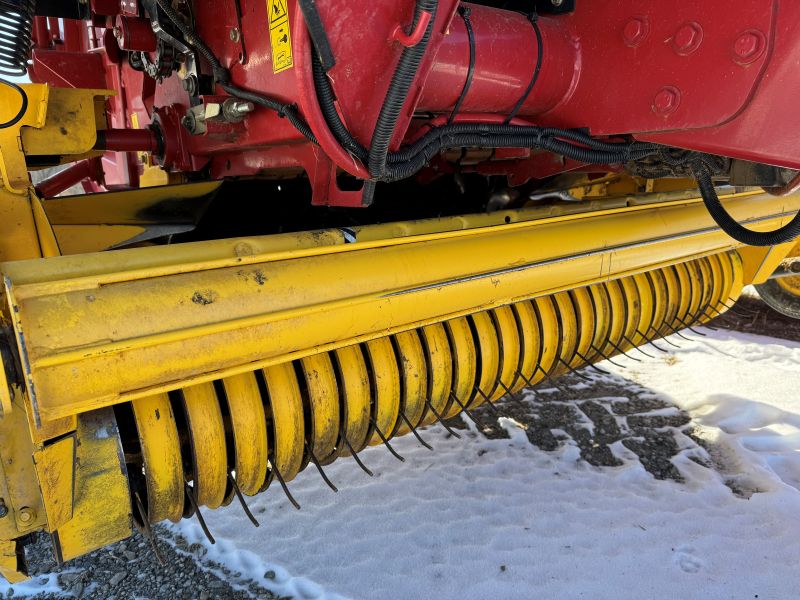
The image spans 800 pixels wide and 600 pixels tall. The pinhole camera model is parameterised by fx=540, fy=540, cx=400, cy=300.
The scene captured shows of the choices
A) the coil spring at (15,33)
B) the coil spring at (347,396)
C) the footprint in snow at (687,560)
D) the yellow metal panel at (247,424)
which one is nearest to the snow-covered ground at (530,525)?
the footprint in snow at (687,560)

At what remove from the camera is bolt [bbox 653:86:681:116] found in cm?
131

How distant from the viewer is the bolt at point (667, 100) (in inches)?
51.7

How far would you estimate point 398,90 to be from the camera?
1.01 metres

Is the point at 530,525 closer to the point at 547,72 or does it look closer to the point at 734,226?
the point at 734,226

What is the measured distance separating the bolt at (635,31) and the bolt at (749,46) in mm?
225

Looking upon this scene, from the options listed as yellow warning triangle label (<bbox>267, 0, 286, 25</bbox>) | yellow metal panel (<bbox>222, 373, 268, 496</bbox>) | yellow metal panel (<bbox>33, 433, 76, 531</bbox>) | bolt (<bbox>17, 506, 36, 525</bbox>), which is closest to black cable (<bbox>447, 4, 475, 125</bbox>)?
yellow warning triangle label (<bbox>267, 0, 286, 25</bbox>)

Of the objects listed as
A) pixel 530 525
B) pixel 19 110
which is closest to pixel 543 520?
pixel 530 525

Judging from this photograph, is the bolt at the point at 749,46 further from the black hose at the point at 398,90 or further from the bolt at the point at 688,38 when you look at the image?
the black hose at the point at 398,90

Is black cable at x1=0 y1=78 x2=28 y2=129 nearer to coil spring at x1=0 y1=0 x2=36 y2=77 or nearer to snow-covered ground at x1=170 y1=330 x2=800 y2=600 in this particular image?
coil spring at x1=0 y1=0 x2=36 y2=77

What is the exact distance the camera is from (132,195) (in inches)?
69.5

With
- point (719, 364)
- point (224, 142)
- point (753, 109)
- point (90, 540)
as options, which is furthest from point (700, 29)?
point (719, 364)

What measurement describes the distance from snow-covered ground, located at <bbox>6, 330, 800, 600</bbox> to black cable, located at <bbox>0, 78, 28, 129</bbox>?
166 centimetres

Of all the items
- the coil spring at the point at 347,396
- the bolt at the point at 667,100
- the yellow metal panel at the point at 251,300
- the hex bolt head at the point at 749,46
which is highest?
the hex bolt head at the point at 749,46

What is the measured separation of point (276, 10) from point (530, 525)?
2.09m
